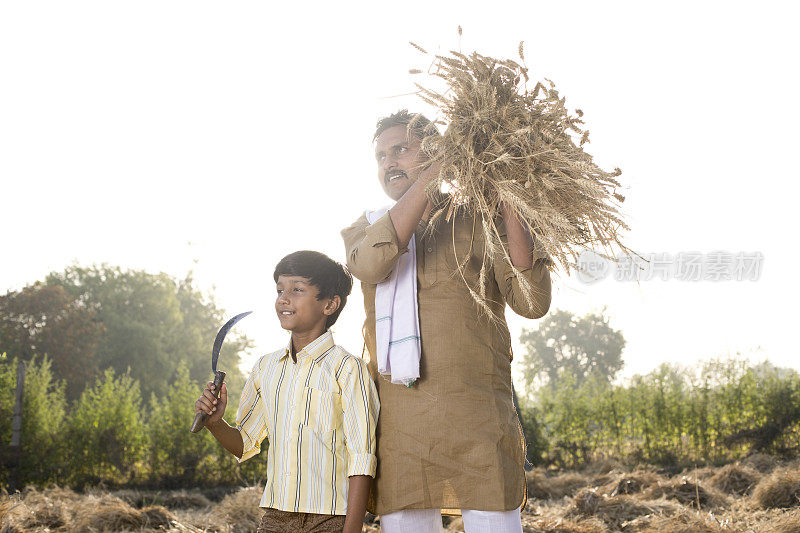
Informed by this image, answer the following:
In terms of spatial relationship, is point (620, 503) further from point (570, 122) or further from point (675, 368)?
point (675, 368)

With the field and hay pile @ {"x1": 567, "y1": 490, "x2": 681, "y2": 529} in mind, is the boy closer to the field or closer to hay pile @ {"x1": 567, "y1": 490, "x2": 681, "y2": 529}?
the field

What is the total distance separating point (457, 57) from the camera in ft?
5.72

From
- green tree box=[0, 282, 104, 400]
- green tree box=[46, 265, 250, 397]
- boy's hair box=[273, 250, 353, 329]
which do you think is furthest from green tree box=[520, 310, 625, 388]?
boy's hair box=[273, 250, 353, 329]

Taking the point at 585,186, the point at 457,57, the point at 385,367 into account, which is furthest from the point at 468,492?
the point at 457,57

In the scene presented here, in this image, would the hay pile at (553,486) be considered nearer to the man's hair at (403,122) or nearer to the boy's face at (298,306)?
the boy's face at (298,306)

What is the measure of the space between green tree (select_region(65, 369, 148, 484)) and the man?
817 centimetres

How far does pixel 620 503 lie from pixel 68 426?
7.35 m

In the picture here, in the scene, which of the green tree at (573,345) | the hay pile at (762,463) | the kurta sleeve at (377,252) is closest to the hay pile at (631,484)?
the hay pile at (762,463)

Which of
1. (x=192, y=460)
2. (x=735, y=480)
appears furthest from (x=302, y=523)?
(x=192, y=460)

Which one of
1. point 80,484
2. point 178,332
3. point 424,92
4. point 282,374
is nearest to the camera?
point 424,92

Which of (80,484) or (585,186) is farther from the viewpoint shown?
(80,484)

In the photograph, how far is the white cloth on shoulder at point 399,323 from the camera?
1738mm

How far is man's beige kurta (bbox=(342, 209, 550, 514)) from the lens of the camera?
1693 mm

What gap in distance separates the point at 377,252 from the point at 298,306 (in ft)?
1.62
